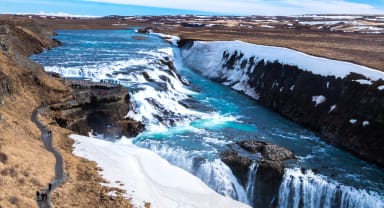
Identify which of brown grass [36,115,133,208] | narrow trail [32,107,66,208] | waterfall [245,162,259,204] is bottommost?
waterfall [245,162,259,204]

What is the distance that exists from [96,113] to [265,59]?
2603 cm

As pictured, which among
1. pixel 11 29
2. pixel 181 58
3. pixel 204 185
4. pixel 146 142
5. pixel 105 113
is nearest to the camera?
pixel 204 185

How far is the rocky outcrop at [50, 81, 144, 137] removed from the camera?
1273 inches

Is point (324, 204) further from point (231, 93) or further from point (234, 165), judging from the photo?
point (231, 93)

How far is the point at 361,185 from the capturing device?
83.4 feet

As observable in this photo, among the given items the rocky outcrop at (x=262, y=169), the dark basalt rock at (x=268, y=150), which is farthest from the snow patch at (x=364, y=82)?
the rocky outcrop at (x=262, y=169)

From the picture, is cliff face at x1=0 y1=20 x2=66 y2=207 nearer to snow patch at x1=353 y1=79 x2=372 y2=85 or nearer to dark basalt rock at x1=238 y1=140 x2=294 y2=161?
dark basalt rock at x1=238 y1=140 x2=294 y2=161

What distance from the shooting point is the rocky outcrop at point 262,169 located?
1029 inches

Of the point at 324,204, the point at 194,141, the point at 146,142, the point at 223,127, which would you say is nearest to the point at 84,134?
the point at 146,142

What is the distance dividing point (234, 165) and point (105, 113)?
40.5 ft

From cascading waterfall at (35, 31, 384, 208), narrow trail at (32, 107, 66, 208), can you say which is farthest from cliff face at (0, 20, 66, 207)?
cascading waterfall at (35, 31, 384, 208)

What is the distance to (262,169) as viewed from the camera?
26.7 metres

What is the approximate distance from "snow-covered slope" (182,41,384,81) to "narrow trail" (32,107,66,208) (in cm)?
2605

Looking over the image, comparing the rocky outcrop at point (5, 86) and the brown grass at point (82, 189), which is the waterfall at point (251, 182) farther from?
the rocky outcrop at point (5, 86)
